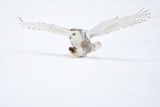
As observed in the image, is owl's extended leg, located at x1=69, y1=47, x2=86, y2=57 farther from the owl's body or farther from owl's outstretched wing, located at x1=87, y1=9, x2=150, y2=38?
owl's outstretched wing, located at x1=87, y1=9, x2=150, y2=38

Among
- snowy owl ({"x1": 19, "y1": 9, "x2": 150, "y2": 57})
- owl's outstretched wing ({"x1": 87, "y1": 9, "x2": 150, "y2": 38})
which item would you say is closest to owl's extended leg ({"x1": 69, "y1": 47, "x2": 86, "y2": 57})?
snowy owl ({"x1": 19, "y1": 9, "x2": 150, "y2": 57})

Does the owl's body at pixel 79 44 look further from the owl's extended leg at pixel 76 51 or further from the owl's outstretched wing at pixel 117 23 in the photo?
the owl's outstretched wing at pixel 117 23

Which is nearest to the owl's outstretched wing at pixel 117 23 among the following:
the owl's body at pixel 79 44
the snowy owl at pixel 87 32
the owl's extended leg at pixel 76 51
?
the snowy owl at pixel 87 32

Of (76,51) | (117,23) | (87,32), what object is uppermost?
(117,23)

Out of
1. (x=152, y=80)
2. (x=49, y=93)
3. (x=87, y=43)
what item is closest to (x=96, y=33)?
(x=87, y=43)

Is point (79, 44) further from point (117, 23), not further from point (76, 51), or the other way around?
point (117, 23)

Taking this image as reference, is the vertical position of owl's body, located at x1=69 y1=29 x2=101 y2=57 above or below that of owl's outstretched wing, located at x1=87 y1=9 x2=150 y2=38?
below

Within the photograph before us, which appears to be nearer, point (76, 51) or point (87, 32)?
point (76, 51)

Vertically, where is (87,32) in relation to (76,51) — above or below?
above

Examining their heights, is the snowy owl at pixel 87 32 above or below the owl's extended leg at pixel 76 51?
above

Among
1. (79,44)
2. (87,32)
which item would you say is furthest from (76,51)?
(87,32)

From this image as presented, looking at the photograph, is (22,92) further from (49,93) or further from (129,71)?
(129,71)

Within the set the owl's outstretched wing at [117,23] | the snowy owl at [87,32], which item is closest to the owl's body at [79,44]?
the snowy owl at [87,32]
